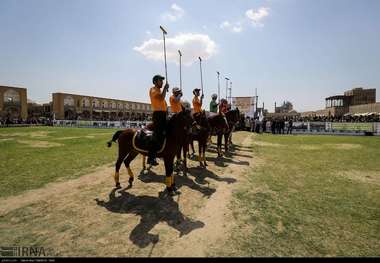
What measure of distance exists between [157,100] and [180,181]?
304cm

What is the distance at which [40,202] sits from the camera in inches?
A: 243

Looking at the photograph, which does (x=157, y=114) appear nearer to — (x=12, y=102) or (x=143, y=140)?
(x=143, y=140)

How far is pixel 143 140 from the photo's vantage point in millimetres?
6852

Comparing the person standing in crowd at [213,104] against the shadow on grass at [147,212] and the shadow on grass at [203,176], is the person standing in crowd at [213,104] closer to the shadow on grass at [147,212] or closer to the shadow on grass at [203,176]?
the shadow on grass at [203,176]

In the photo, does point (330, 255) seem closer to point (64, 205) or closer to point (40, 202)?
point (64, 205)

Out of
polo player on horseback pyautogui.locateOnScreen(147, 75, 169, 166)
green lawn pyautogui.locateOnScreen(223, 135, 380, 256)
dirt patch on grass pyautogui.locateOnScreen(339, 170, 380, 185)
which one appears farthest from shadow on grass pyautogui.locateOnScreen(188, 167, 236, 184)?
dirt patch on grass pyautogui.locateOnScreen(339, 170, 380, 185)

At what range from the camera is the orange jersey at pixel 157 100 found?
22.4ft

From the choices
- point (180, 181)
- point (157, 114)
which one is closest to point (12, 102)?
point (180, 181)

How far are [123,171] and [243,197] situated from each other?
16.6ft

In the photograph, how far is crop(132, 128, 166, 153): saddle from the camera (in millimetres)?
6684

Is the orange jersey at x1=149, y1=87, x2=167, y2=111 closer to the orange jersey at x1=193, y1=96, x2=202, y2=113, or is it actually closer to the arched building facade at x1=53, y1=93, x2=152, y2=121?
the orange jersey at x1=193, y1=96, x2=202, y2=113

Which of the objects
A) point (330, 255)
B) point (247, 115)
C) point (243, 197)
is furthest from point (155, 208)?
point (247, 115)

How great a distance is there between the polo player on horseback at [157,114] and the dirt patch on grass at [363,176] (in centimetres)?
725
